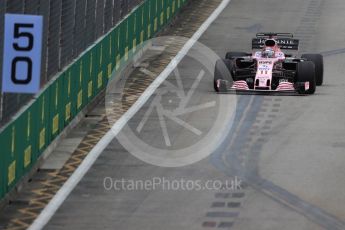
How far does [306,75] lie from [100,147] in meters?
8.53

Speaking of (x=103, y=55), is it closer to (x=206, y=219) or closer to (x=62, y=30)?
(x=62, y=30)

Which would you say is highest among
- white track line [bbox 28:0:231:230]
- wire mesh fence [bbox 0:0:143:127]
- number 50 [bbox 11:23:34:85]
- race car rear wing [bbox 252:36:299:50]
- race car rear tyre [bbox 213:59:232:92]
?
number 50 [bbox 11:23:34:85]

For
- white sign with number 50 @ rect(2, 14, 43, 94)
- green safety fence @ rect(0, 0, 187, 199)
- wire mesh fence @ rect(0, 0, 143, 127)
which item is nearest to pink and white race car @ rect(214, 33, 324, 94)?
green safety fence @ rect(0, 0, 187, 199)

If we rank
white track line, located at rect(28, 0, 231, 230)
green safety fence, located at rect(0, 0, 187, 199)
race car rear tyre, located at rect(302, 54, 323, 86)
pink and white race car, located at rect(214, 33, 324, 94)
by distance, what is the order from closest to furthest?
white track line, located at rect(28, 0, 231, 230) → green safety fence, located at rect(0, 0, 187, 199) → pink and white race car, located at rect(214, 33, 324, 94) → race car rear tyre, located at rect(302, 54, 323, 86)

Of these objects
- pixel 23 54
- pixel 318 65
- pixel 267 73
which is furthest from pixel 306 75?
pixel 23 54

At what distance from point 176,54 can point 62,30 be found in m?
12.6

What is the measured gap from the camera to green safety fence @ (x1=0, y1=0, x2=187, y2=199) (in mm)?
28188

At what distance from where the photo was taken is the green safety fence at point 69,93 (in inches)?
1110

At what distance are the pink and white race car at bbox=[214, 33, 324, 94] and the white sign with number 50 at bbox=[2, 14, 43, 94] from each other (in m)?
16.9

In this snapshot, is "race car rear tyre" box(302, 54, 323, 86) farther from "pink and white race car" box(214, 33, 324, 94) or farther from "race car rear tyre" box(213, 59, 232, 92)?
"race car rear tyre" box(213, 59, 232, 92)

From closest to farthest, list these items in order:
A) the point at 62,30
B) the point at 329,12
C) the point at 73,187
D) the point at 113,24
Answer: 1. the point at 73,187
2. the point at 62,30
3. the point at 113,24
4. the point at 329,12

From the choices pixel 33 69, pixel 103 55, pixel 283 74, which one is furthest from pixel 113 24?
pixel 33 69

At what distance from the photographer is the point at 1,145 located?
27047 mm

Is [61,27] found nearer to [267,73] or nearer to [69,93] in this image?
[69,93]
